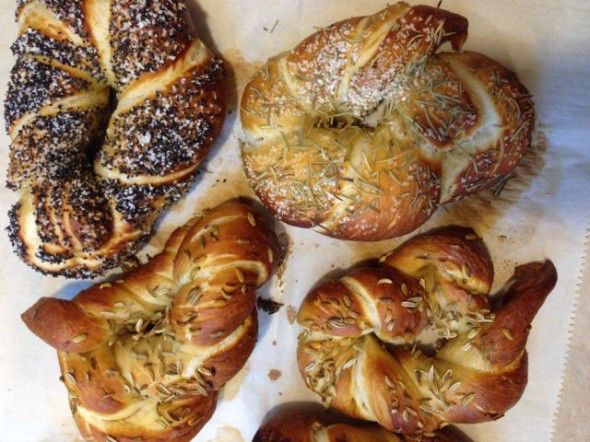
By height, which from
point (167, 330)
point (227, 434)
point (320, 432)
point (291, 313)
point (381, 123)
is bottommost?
point (227, 434)

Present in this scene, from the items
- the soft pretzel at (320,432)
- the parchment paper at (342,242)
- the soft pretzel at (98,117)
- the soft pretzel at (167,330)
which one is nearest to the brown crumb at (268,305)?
the parchment paper at (342,242)

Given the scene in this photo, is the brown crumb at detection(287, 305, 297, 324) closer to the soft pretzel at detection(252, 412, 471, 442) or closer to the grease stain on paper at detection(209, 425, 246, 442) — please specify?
the soft pretzel at detection(252, 412, 471, 442)

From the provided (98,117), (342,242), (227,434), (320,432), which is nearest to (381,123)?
(342,242)

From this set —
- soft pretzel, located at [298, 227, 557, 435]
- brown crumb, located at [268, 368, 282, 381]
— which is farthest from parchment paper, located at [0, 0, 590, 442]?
soft pretzel, located at [298, 227, 557, 435]

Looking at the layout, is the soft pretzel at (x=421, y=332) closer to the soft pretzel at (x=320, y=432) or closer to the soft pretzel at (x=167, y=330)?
the soft pretzel at (x=320, y=432)

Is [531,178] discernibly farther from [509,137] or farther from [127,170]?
[127,170]

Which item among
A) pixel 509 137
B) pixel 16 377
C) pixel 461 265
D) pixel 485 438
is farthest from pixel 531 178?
pixel 16 377

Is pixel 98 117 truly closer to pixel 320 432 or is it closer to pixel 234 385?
pixel 234 385
